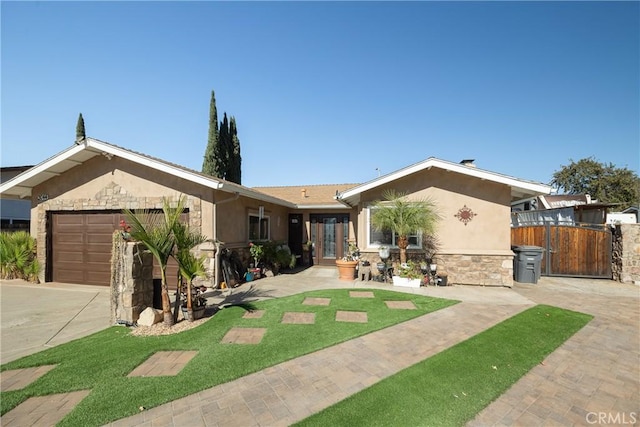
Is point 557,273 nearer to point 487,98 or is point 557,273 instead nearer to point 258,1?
point 487,98

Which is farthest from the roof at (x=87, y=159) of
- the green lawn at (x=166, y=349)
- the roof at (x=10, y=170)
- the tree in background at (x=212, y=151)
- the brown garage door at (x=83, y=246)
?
the tree in background at (x=212, y=151)

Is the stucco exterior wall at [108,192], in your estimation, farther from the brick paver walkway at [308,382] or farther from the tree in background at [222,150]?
the tree in background at [222,150]

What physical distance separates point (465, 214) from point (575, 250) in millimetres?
4973

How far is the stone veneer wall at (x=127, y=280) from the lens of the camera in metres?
4.95

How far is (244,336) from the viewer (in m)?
4.49

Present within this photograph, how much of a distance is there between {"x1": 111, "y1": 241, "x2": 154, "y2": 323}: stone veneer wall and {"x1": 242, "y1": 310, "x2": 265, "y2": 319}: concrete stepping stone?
1.98 metres

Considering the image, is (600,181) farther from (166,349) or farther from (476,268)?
(166,349)

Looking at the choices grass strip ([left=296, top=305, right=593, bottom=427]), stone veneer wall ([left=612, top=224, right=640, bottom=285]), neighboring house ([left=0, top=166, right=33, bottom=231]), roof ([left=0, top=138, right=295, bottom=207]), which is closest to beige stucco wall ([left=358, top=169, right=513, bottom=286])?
grass strip ([left=296, top=305, right=593, bottom=427])

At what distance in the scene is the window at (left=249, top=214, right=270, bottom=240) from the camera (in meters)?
10.4

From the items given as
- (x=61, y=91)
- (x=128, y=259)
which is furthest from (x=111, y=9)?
(x=128, y=259)

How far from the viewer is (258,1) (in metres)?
7.15

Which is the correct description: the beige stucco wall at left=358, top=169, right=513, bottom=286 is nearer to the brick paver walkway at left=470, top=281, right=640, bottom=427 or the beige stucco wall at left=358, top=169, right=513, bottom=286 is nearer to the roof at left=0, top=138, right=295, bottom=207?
the brick paver walkway at left=470, top=281, right=640, bottom=427

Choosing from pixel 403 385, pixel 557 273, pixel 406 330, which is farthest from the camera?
pixel 557 273

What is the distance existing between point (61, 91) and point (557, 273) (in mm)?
16716
